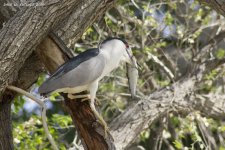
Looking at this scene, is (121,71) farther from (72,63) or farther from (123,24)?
(72,63)

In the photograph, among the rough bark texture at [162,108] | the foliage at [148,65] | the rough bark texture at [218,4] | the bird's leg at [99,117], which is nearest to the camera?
the bird's leg at [99,117]

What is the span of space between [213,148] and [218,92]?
0.45m

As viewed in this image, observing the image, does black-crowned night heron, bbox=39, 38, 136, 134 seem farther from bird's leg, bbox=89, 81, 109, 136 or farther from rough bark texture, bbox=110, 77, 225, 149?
A: rough bark texture, bbox=110, 77, 225, 149

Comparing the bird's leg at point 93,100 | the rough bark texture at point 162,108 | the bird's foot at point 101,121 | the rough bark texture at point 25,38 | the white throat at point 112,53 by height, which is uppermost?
the rough bark texture at point 25,38

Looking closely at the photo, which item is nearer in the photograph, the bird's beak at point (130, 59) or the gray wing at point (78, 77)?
the gray wing at point (78, 77)

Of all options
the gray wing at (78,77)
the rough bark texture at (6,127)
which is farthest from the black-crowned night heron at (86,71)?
the rough bark texture at (6,127)

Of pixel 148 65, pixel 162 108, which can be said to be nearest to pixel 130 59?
pixel 162 108

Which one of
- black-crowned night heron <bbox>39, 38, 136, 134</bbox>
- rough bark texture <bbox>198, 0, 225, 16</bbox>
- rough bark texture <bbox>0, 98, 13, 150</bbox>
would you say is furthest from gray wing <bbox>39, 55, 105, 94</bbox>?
rough bark texture <bbox>198, 0, 225, 16</bbox>

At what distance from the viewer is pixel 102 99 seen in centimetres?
391

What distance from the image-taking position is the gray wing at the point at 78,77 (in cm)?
218

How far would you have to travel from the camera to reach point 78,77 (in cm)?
219

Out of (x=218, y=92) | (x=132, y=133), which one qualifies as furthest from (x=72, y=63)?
(x=218, y=92)

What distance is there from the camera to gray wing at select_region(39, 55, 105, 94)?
2176mm

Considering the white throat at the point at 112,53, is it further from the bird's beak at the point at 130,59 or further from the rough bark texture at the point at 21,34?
the rough bark texture at the point at 21,34
